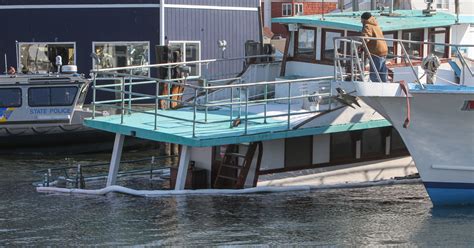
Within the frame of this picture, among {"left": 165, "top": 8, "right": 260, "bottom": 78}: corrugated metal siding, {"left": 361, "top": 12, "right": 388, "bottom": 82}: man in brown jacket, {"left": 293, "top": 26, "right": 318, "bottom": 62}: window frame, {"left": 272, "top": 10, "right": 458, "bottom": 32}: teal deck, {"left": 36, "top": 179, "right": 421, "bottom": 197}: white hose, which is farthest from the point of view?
{"left": 165, "top": 8, "right": 260, "bottom": 78}: corrugated metal siding

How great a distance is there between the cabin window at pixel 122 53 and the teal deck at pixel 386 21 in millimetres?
11324

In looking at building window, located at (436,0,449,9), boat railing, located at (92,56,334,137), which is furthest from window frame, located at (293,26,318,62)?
building window, located at (436,0,449,9)

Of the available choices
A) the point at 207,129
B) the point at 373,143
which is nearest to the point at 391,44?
the point at 373,143

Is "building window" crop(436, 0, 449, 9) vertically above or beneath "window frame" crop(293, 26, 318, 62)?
above

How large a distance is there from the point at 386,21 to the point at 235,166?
185 inches

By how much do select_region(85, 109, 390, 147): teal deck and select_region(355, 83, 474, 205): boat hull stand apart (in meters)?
1.59

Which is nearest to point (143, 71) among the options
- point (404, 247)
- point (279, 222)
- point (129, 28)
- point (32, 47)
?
point (129, 28)

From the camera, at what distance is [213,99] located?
69.4ft

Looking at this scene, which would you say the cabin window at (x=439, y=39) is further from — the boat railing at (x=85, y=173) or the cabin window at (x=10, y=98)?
the cabin window at (x=10, y=98)

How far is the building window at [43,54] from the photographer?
31.5 m

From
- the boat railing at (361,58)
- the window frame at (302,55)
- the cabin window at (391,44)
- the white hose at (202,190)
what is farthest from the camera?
the window frame at (302,55)

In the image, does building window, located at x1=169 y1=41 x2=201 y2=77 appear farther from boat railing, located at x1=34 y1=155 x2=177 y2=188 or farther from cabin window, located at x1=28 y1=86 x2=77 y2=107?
boat railing, located at x1=34 y1=155 x2=177 y2=188

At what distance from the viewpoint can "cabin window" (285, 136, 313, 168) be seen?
727 inches

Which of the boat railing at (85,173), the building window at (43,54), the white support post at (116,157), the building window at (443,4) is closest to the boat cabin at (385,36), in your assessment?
the boat railing at (85,173)
